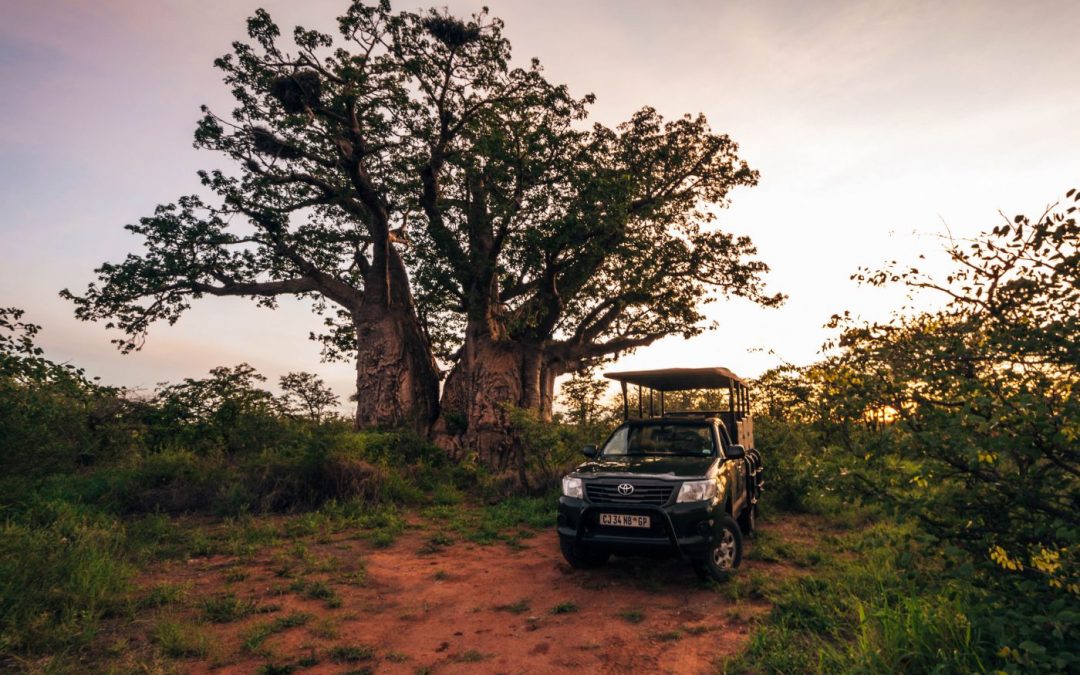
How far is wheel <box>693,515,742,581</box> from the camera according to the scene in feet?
21.2

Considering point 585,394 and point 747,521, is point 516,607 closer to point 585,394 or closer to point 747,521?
point 747,521

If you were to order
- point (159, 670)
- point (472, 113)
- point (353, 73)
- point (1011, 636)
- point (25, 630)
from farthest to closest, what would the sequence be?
point (472, 113)
point (353, 73)
point (25, 630)
point (159, 670)
point (1011, 636)

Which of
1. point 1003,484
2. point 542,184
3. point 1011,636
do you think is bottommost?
point 1011,636

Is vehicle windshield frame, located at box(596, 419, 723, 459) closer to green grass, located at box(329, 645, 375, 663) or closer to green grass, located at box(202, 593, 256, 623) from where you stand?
green grass, located at box(329, 645, 375, 663)

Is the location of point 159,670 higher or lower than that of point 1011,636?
lower

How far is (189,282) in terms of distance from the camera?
16.4 metres

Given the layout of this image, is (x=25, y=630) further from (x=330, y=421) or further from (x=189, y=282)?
(x=189, y=282)

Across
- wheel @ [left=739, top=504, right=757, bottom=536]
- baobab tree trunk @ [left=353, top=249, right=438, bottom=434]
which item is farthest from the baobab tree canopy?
wheel @ [left=739, top=504, right=757, bottom=536]

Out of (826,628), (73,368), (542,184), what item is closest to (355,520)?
(73,368)

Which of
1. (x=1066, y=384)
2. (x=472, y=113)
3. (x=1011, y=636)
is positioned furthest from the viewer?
(x=472, y=113)

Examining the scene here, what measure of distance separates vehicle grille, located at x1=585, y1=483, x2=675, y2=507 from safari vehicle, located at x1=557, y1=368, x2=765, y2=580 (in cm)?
1

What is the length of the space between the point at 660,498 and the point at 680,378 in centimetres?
392

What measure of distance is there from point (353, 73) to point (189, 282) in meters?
7.73

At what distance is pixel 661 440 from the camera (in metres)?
8.11
